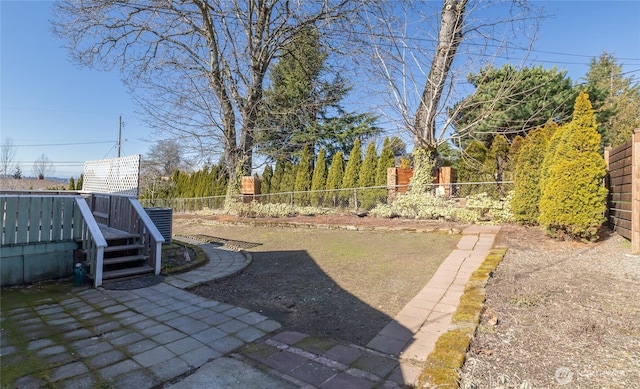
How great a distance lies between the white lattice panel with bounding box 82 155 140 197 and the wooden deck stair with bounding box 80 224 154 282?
879mm

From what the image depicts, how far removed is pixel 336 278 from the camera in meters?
4.34

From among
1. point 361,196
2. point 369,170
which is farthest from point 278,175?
point 361,196

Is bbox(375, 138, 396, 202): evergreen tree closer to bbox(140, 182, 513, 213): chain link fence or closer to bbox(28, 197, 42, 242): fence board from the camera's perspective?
bbox(140, 182, 513, 213): chain link fence

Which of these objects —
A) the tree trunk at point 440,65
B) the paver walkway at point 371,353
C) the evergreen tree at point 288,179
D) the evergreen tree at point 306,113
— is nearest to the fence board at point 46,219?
the paver walkway at point 371,353

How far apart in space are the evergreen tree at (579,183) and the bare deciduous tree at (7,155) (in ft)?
115

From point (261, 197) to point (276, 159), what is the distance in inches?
114

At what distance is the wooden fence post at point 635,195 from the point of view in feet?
14.4

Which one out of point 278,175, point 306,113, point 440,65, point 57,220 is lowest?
point 57,220

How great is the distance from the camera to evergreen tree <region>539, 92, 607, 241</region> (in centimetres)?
491

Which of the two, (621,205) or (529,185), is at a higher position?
(529,185)

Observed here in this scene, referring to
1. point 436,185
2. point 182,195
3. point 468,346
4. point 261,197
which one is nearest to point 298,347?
point 468,346

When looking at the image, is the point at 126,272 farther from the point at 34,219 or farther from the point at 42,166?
the point at 42,166

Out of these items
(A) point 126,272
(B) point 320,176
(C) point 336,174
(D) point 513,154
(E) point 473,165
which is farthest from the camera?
(B) point 320,176

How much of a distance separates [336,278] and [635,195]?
4.47m
